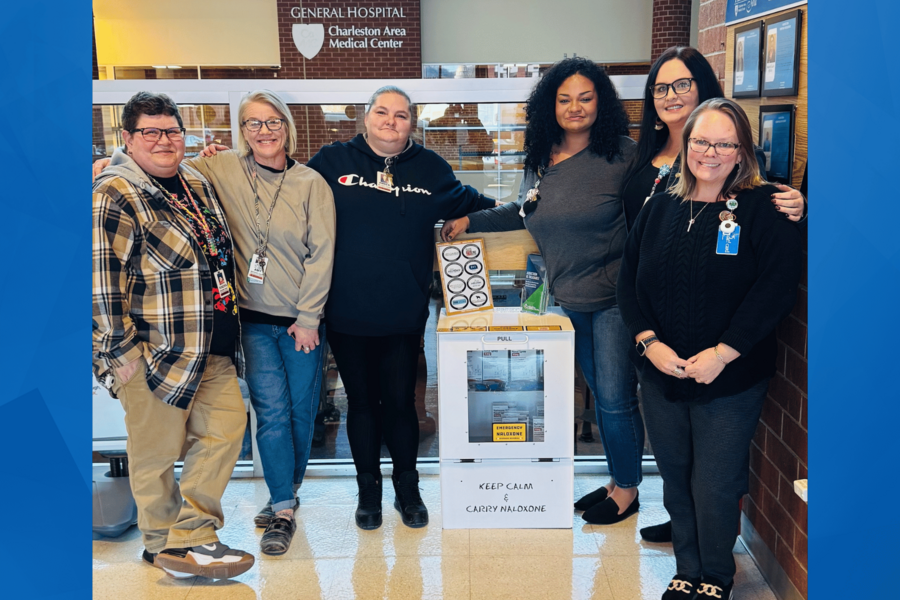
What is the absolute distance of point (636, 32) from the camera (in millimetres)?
10992

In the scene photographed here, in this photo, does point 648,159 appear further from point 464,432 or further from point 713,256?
point 464,432

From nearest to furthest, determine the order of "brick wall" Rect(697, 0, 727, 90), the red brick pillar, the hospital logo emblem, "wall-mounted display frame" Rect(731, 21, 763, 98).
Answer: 1. "wall-mounted display frame" Rect(731, 21, 763, 98)
2. "brick wall" Rect(697, 0, 727, 90)
3. the red brick pillar
4. the hospital logo emblem

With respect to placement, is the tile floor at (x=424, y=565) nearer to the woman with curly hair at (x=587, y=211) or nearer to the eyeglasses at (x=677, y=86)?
the woman with curly hair at (x=587, y=211)

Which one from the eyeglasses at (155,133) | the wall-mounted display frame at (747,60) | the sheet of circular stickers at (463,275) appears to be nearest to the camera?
the eyeglasses at (155,133)

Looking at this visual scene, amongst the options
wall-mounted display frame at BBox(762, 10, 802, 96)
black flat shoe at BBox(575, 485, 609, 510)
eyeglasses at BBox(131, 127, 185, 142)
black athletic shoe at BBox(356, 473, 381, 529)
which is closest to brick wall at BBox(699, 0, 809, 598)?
wall-mounted display frame at BBox(762, 10, 802, 96)

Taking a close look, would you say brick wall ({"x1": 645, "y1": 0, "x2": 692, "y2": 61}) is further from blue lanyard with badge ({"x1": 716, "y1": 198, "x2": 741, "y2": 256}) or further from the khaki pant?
the khaki pant

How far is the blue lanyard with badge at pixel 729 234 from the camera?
76.3 inches

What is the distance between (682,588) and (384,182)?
1.58 metres

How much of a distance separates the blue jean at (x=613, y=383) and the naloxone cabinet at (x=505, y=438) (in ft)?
0.30

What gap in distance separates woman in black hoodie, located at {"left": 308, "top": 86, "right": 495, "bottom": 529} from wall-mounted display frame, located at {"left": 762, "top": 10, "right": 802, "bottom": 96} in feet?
3.49

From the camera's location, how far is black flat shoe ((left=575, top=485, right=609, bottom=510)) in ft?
9.55

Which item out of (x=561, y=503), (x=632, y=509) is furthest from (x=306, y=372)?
(x=632, y=509)

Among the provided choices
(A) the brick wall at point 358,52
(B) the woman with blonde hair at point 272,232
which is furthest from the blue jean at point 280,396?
(A) the brick wall at point 358,52

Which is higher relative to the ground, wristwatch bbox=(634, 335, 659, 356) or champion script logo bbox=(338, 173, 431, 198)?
champion script logo bbox=(338, 173, 431, 198)
